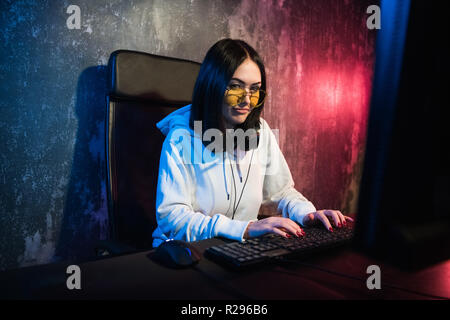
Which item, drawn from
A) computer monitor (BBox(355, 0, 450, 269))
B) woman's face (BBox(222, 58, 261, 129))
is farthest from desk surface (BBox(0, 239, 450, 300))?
woman's face (BBox(222, 58, 261, 129))

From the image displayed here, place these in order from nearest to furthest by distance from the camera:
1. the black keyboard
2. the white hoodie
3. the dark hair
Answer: the black keyboard, the white hoodie, the dark hair

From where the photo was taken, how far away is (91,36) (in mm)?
1386

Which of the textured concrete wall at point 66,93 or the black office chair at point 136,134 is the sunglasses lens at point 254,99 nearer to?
the black office chair at point 136,134

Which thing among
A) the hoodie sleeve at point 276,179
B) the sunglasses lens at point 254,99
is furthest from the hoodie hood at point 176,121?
the hoodie sleeve at point 276,179

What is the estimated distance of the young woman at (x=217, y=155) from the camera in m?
0.97

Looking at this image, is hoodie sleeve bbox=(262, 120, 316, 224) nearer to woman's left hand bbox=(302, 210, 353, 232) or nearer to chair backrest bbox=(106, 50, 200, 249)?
woman's left hand bbox=(302, 210, 353, 232)

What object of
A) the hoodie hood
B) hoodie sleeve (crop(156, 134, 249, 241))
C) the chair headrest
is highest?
the chair headrest

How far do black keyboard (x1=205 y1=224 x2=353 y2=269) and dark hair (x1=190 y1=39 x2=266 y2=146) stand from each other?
50cm

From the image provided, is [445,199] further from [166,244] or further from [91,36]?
[91,36]

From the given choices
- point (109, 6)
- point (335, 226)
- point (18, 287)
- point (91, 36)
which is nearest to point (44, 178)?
point (91, 36)

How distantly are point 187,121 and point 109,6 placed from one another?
2.49ft

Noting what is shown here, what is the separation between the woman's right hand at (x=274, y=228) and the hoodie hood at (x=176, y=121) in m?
0.47

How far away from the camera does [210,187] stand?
3.68ft

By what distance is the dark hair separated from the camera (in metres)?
1.05
